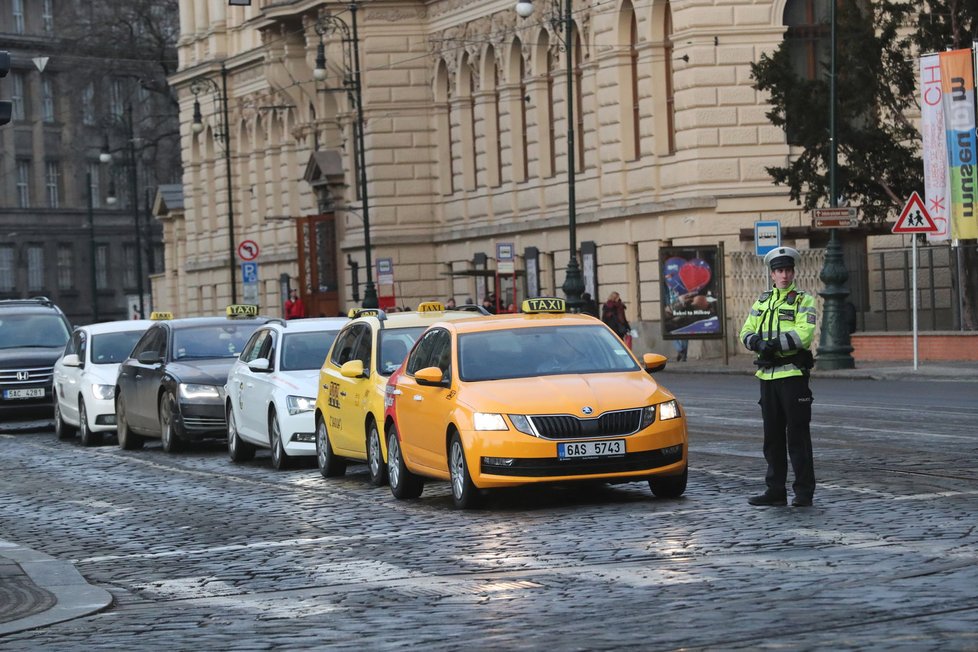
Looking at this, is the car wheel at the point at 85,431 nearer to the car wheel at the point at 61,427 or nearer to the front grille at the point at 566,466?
the car wheel at the point at 61,427

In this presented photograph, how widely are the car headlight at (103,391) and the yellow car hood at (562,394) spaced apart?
13.5 metres

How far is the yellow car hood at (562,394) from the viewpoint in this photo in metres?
15.1

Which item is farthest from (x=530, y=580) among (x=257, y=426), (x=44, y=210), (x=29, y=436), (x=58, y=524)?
(x=44, y=210)

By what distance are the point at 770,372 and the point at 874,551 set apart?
2856mm

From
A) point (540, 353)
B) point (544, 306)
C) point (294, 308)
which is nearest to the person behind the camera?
point (540, 353)

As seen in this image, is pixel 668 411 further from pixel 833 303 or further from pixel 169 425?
pixel 833 303

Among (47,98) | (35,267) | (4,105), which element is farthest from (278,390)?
(47,98)

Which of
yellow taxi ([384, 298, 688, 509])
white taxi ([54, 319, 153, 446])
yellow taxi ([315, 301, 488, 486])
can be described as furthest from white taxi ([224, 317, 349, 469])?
white taxi ([54, 319, 153, 446])

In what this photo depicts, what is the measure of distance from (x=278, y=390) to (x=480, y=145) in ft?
136

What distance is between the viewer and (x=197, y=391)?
81.1 feet

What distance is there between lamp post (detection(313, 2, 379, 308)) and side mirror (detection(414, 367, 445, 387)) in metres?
41.4

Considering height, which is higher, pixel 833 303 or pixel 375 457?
pixel 833 303

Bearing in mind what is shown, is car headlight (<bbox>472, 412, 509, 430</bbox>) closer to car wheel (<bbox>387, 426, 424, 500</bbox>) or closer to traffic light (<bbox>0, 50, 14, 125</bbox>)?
car wheel (<bbox>387, 426, 424, 500</bbox>)

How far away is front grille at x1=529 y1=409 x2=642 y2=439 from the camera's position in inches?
592
